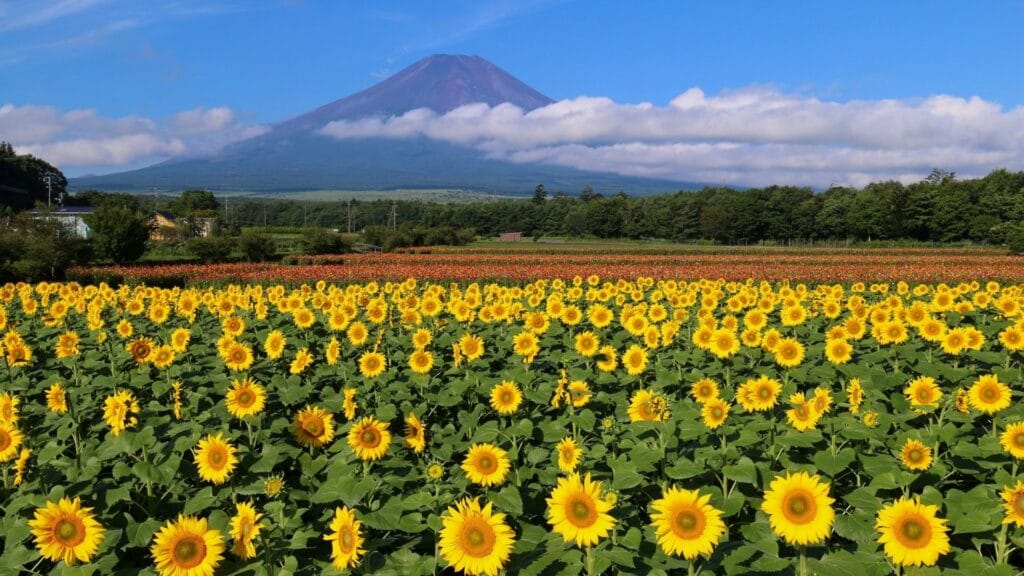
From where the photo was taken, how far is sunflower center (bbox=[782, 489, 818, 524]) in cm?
251

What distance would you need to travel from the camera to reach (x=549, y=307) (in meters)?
8.46

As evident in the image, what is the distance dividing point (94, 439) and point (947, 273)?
96.0ft

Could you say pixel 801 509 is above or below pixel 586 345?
above

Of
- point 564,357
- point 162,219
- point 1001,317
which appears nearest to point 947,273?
point 1001,317

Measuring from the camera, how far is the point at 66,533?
2.65m

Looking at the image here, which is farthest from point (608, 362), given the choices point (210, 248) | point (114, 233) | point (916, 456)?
point (210, 248)

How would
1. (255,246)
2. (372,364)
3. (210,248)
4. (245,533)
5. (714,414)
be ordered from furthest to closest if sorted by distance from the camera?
(255,246) < (210,248) < (372,364) < (714,414) < (245,533)

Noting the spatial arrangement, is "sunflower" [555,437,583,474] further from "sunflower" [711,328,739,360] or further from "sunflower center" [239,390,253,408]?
"sunflower" [711,328,739,360]

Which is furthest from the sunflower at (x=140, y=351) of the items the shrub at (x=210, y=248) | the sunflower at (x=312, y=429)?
the shrub at (x=210, y=248)

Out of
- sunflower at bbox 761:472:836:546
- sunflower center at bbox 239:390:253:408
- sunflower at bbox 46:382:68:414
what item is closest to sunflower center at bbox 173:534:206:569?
sunflower center at bbox 239:390:253:408

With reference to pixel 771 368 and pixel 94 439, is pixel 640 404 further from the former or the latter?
pixel 94 439

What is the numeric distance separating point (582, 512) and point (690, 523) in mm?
399

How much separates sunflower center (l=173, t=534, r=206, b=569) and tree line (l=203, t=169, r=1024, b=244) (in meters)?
78.6

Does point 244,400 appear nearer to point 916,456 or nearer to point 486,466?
point 486,466
